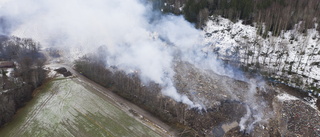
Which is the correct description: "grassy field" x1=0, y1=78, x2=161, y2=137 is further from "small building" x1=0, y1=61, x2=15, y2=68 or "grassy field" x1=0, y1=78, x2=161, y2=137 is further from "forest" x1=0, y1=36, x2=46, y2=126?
"small building" x1=0, y1=61, x2=15, y2=68

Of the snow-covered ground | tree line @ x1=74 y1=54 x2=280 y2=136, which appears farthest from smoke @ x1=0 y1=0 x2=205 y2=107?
the snow-covered ground

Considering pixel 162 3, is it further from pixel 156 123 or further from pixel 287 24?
pixel 156 123

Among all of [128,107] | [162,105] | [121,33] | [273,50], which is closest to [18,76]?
[121,33]

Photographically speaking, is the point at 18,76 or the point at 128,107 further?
the point at 18,76

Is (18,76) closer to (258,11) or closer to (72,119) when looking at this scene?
(72,119)

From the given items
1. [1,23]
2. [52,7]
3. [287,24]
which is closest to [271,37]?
[287,24]

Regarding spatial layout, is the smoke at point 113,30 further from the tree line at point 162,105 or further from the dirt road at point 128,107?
the dirt road at point 128,107

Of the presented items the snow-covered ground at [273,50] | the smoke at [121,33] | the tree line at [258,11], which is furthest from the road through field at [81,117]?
the tree line at [258,11]
